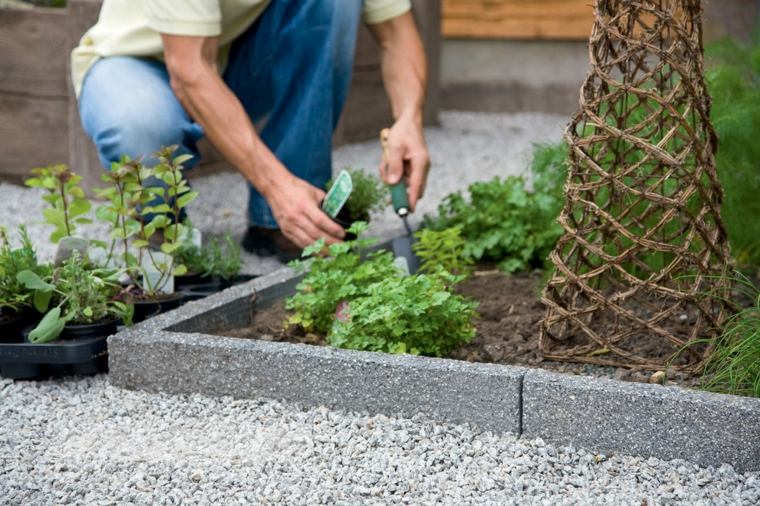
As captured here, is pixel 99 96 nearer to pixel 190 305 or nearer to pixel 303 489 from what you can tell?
pixel 190 305

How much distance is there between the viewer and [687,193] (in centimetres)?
190

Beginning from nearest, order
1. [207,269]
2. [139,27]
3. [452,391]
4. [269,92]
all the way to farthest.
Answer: [452,391] < [207,269] < [139,27] < [269,92]

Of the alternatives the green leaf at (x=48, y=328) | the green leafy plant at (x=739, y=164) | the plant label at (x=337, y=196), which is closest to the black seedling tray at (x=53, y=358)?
the green leaf at (x=48, y=328)

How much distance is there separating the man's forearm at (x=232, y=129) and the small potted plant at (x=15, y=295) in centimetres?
55

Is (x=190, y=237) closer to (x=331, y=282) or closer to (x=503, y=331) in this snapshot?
(x=331, y=282)

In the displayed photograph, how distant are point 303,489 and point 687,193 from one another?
86 centimetres

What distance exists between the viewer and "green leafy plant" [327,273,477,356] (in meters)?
2.04

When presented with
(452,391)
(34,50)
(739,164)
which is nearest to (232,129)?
(452,391)

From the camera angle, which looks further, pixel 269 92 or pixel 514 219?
pixel 269 92

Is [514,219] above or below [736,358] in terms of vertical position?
below

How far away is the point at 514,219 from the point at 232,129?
785 millimetres

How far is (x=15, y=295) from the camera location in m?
2.25

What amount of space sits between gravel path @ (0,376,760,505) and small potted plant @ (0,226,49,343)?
25cm

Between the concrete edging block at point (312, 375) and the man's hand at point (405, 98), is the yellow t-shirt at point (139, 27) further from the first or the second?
the concrete edging block at point (312, 375)
